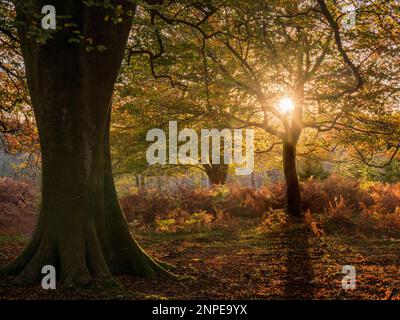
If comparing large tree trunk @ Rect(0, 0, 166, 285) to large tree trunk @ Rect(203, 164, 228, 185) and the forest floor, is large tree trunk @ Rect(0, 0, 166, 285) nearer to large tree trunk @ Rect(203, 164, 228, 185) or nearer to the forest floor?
the forest floor

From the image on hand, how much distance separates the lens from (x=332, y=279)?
26.3 ft

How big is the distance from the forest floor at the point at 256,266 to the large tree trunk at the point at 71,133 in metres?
0.56

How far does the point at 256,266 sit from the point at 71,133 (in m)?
4.79

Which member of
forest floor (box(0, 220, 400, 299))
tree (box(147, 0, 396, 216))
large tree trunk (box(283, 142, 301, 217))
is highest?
tree (box(147, 0, 396, 216))

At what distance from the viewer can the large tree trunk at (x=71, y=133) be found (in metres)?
6.79

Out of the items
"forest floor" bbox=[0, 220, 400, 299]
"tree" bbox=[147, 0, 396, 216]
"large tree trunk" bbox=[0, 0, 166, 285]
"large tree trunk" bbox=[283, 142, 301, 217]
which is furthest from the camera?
"large tree trunk" bbox=[283, 142, 301, 217]

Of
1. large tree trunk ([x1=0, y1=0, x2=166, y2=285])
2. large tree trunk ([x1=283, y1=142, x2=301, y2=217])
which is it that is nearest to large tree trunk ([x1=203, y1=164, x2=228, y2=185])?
large tree trunk ([x1=283, y1=142, x2=301, y2=217])

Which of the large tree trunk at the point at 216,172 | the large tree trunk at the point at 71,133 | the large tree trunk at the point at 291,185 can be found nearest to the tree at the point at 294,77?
the large tree trunk at the point at 291,185

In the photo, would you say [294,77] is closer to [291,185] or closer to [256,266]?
[291,185]

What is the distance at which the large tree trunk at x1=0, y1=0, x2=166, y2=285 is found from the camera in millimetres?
6789

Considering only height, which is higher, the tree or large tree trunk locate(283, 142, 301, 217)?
the tree

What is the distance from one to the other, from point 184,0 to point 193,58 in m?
2.14

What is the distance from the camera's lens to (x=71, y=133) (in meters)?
6.86

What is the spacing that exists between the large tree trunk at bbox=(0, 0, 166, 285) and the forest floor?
558 mm
